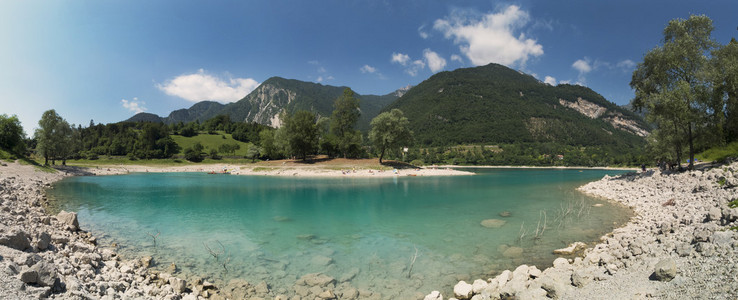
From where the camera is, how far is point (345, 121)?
6581 cm

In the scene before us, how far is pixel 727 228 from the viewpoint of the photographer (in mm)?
6965

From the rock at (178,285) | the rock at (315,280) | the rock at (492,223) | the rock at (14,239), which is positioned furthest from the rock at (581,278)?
the rock at (14,239)

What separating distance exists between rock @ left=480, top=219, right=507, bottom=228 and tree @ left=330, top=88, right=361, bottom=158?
5066cm

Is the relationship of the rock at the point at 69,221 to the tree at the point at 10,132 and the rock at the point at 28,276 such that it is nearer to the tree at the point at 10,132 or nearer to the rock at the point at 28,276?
the rock at the point at 28,276

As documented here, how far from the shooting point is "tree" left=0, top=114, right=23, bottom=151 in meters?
43.0

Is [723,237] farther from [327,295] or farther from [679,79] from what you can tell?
[679,79]

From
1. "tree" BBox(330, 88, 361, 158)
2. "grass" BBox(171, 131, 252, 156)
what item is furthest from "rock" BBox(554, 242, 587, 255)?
"grass" BBox(171, 131, 252, 156)

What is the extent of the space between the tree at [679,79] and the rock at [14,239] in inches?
1314

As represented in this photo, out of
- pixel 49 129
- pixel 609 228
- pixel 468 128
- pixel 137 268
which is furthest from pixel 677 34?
pixel 468 128

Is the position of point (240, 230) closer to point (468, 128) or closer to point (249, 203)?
point (249, 203)

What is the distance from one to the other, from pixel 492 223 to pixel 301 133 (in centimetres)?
5453

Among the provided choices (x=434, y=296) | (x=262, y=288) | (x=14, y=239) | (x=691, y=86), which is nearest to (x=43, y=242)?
(x=14, y=239)

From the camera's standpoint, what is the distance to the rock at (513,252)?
34.0 ft

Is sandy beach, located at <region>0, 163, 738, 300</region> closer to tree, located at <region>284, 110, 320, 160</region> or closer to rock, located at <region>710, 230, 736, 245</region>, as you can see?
rock, located at <region>710, 230, 736, 245</region>
